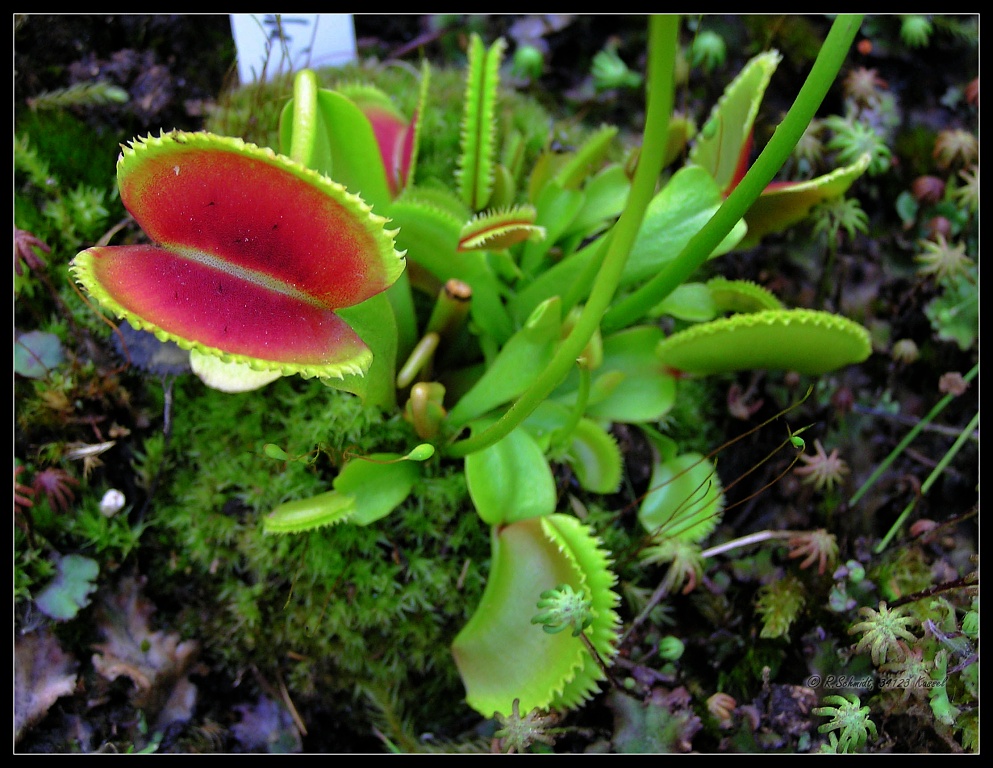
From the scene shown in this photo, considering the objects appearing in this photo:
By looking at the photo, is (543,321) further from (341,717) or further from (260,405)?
(341,717)

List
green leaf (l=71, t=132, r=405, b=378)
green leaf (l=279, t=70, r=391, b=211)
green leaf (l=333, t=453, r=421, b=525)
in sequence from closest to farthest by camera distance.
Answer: green leaf (l=71, t=132, r=405, b=378), green leaf (l=279, t=70, r=391, b=211), green leaf (l=333, t=453, r=421, b=525)

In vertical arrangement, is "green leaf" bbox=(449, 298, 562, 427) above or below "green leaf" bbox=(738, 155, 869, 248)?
below

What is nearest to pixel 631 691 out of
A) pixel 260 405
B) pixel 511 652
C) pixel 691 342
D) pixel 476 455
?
pixel 511 652

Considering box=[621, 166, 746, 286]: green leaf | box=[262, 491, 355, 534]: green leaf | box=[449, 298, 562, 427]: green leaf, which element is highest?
box=[621, 166, 746, 286]: green leaf

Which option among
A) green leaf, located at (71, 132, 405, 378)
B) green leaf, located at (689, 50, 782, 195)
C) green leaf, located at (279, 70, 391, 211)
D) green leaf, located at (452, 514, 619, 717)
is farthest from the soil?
green leaf, located at (71, 132, 405, 378)

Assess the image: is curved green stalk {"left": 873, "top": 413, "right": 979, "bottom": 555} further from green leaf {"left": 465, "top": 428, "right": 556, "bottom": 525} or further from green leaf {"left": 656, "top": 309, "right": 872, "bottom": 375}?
green leaf {"left": 465, "top": 428, "right": 556, "bottom": 525}

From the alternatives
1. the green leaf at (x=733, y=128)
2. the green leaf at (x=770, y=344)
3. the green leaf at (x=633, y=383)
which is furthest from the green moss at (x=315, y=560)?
the green leaf at (x=733, y=128)

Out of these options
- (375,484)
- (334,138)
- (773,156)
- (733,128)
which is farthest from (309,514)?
(733,128)

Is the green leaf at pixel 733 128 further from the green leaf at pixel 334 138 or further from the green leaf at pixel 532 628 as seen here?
the green leaf at pixel 532 628
